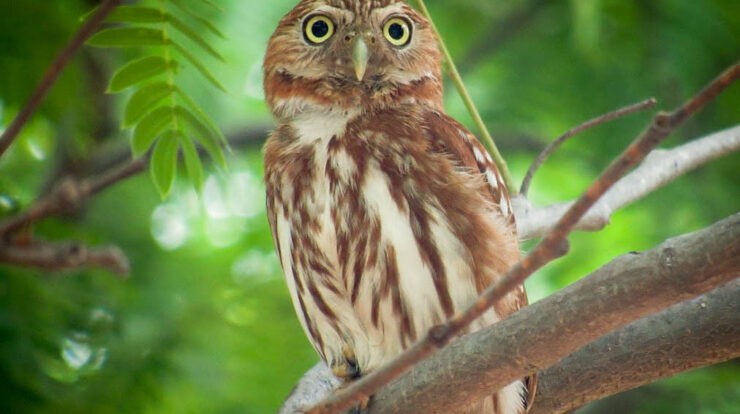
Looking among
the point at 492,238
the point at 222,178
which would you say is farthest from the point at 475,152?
the point at 222,178

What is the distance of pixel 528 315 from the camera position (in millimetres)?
2287

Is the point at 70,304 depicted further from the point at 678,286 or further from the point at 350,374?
the point at 678,286

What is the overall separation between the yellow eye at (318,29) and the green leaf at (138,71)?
63 cm

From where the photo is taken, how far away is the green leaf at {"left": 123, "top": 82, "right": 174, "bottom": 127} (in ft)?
Result: 10.7

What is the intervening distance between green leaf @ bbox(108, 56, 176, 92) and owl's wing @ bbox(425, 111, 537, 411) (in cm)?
86

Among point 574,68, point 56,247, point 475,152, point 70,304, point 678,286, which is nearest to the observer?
point 678,286

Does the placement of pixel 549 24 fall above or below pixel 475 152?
above

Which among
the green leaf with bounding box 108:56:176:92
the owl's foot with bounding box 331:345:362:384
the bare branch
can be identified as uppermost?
the green leaf with bounding box 108:56:176:92

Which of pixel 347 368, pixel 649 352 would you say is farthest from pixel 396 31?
pixel 649 352

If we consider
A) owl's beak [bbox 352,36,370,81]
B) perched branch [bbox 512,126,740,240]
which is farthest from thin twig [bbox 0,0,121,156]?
perched branch [bbox 512,126,740,240]

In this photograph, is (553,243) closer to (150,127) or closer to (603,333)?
(603,333)

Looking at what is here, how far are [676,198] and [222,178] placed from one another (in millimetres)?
2307

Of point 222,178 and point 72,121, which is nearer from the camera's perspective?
point 222,178

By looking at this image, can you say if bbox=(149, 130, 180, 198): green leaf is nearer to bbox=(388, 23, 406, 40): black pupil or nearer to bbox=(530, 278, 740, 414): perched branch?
bbox=(388, 23, 406, 40): black pupil
